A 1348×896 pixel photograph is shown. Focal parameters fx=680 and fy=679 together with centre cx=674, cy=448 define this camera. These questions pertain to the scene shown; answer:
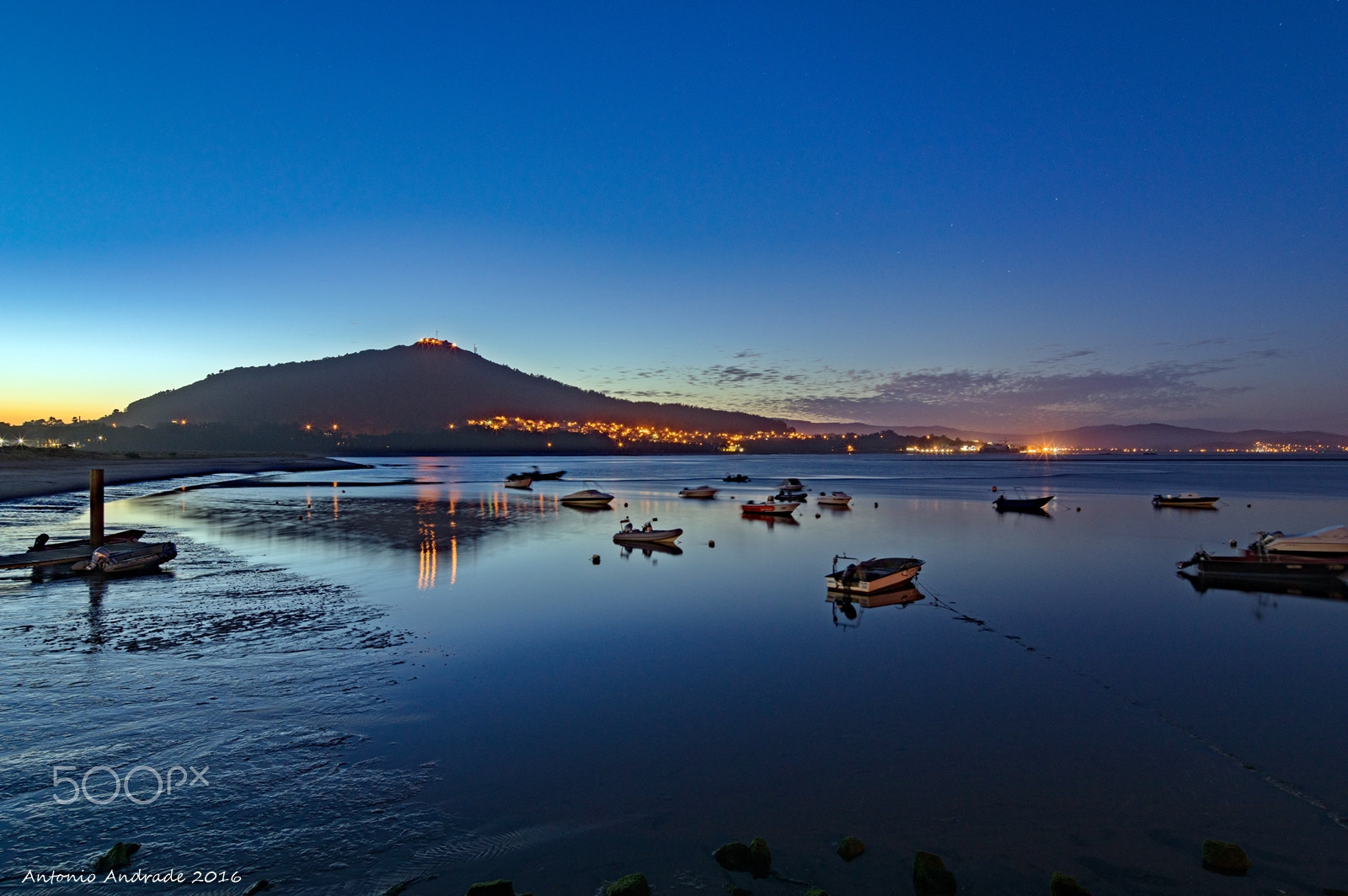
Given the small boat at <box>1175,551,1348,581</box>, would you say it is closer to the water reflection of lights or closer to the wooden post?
the water reflection of lights

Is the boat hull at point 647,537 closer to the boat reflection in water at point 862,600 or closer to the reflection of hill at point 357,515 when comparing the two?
the reflection of hill at point 357,515

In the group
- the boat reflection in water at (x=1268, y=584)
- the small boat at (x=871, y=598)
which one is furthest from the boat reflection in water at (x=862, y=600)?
the boat reflection in water at (x=1268, y=584)

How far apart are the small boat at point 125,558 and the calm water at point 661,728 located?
2.17 feet

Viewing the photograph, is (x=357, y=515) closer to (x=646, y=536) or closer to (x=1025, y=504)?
(x=646, y=536)

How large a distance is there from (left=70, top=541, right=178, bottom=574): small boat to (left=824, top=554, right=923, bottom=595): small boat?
62.9 ft

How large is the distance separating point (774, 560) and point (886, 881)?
18.9 meters

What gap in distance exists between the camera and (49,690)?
9.55 m

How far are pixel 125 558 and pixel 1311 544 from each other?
36.8m

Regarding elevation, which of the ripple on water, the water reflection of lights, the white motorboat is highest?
the white motorboat

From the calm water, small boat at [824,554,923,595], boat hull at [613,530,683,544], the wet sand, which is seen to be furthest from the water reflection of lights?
the wet sand

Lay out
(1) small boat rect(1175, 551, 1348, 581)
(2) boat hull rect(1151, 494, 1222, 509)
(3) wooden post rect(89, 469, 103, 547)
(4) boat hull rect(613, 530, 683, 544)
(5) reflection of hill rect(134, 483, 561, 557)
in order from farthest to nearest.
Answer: (2) boat hull rect(1151, 494, 1222, 509) < (5) reflection of hill rect(134, 483, 561, 557) < (4) boat hull rect(613, 530, 683, 544) < (3) wooden post rect(89, 469, 103, 547) < (1) small boat rect(1175, 551, 1348, 581)

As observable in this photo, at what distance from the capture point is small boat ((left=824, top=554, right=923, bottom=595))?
17609 mm

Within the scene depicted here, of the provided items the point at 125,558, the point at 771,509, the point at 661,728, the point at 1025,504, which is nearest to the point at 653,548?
the point at 771,509

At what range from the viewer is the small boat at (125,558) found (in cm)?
1841
